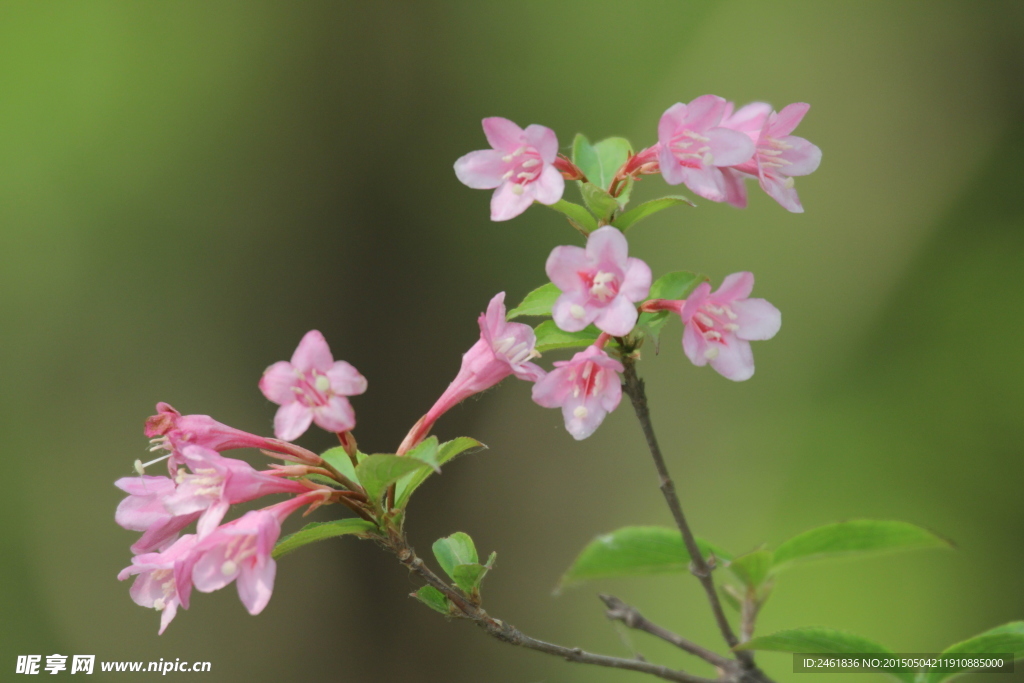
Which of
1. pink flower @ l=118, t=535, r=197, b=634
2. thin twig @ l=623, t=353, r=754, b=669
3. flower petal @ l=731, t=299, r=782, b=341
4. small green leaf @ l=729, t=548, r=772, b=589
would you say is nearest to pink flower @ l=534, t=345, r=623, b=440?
thin twig @ l=623, t=353, r=754, b=669

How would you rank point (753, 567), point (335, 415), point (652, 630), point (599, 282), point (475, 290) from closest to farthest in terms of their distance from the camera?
point (335, 415) → point (599, 282) → point (652, 630) → point (753, 567) → point (475, 290)

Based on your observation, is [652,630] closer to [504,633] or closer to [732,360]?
[504,633]

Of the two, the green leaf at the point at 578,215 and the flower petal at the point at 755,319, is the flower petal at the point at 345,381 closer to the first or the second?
the green leaf at the point at 578,215

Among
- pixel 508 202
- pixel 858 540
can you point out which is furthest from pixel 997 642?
pixel 508 202

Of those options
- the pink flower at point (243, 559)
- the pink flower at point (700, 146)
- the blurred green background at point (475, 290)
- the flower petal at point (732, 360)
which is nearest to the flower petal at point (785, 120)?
the pink flower at point (700, 146)

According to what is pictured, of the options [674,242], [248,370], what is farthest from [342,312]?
[674,242]

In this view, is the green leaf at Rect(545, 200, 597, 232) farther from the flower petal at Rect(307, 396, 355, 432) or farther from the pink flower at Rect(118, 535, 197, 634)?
the pink flower at Rect(118, 535, 197, 634)
